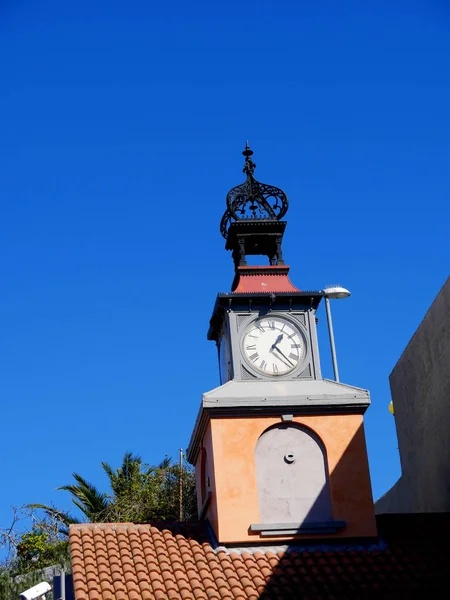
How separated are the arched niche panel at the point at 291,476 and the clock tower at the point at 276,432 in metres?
0.02

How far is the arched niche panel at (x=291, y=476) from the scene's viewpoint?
55.5 ft

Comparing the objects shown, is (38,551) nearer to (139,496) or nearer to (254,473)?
(139,496)

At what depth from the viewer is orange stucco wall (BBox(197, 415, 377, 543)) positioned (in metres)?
16.7

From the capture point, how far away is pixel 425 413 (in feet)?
70.9

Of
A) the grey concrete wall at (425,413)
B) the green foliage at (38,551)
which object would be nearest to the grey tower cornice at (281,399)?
the grey concrete wall at (425,413)

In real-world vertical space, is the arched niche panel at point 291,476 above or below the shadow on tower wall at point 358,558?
above

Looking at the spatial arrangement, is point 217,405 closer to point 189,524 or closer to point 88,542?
point 189,524

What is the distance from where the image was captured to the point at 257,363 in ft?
60.1

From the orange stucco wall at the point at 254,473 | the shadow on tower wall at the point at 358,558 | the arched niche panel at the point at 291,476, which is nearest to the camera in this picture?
the shadow on tower wall at the point at 358,558

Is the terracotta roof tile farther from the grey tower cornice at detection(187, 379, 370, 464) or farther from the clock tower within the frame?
the grey tower cornice at detection(187, 379, 370, 464)

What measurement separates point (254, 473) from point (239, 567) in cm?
181

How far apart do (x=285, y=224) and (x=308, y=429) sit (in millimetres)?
4374

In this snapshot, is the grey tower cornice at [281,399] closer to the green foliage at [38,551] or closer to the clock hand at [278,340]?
the clock hand at [278,340]

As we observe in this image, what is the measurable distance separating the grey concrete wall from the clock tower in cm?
303
